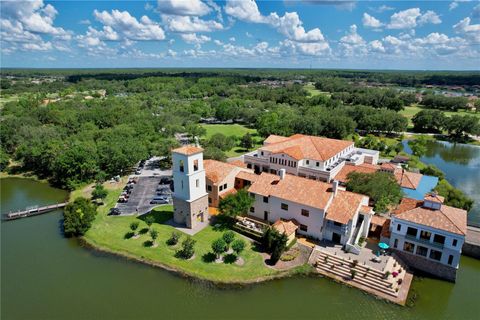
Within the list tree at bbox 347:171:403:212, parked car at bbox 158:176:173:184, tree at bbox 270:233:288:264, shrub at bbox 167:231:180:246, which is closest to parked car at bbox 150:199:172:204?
parked car at bbox 158:176:173:184

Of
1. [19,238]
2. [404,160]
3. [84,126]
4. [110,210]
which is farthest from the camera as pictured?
[84,126]

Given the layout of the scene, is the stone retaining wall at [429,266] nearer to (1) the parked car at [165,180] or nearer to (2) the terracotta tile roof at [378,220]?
(2) the terracotta tile roof at [378,220]

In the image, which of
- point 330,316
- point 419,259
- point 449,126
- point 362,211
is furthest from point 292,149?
point 449,126

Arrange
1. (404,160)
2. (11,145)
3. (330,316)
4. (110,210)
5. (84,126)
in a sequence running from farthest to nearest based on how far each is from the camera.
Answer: (84,126)
(11,145)
(404,160)
(110,210)
(330,316)

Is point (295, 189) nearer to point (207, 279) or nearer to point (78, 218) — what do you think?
point (207, 279)

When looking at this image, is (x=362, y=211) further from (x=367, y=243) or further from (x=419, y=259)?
(x=419, y=259)
